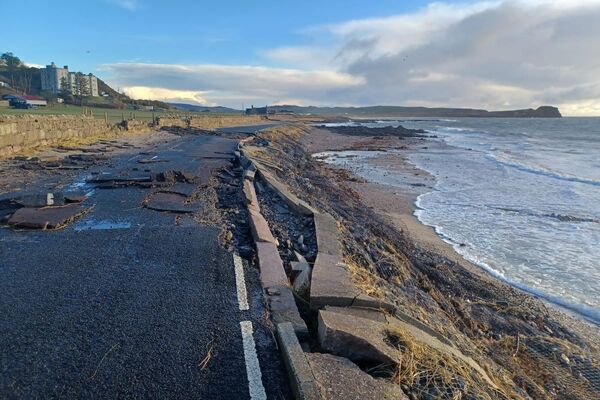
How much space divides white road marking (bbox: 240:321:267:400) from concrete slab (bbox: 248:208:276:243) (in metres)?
2.36

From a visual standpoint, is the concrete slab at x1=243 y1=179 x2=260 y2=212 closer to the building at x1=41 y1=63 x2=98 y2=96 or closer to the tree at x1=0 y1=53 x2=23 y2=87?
the building at x1=41 y1=63 x2=98 y2=96

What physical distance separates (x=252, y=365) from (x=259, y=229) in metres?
3.36

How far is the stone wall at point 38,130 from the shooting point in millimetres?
13266

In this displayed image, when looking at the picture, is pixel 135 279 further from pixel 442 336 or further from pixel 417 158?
pixel 417 158

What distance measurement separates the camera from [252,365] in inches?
130

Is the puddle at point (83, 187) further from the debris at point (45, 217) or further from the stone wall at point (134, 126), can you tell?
the stone wall at point (134, 126)

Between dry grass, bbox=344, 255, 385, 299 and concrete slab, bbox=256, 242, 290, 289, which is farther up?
concrete slab, bbox=256, 242, 290, 289

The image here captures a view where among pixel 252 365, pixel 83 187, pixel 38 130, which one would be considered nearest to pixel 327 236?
pixel 252 365

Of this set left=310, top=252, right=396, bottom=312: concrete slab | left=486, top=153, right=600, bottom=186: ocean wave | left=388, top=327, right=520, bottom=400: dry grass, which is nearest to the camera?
left=388, top=327, right=520, bottom=400: dry grass

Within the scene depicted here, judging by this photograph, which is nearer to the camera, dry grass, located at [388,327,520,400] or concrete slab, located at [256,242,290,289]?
dry grass, located at [388,327,520,400]

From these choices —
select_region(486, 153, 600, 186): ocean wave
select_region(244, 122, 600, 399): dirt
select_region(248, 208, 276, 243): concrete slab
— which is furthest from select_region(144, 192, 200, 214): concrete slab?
select_region(486, 153, 600, 186): ocean wave

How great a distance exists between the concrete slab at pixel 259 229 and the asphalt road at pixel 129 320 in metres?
0.66

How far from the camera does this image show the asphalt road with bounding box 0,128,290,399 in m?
3.06

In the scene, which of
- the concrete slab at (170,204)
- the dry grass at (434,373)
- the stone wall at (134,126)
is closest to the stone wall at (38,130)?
the stone wall at (134,126)
